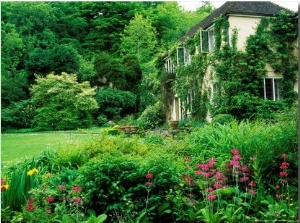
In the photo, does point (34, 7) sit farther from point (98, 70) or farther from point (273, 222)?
point (273, 222)

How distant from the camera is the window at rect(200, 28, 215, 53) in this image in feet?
44.2

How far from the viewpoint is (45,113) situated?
41.6ft

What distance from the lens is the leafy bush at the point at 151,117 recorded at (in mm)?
14625

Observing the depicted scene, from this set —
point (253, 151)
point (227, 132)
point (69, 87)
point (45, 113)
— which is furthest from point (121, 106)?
point (253, 151)

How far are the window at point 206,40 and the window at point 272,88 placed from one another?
8.29ft

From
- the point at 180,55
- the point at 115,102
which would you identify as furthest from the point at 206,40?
the point at 115,102

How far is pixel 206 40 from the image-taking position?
44.5 ft

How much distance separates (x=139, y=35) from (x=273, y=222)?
40.1 feet

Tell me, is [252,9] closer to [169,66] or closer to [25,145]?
[169,66]

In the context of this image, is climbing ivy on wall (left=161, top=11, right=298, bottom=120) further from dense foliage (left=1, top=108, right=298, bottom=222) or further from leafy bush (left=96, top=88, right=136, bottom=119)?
dense foliage (left=1, top=108, right=298, bottom=222)

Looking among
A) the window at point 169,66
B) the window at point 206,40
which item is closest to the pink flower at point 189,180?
the window at point 206,40

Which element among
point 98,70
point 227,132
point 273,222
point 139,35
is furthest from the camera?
point 98,70

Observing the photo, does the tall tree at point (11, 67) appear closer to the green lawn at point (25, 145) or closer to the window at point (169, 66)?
the green lawn at point (25, 145)

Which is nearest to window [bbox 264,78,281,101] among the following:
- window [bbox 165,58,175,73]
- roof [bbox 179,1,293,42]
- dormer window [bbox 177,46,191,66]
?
roof [bbox 179,1,293,42]
